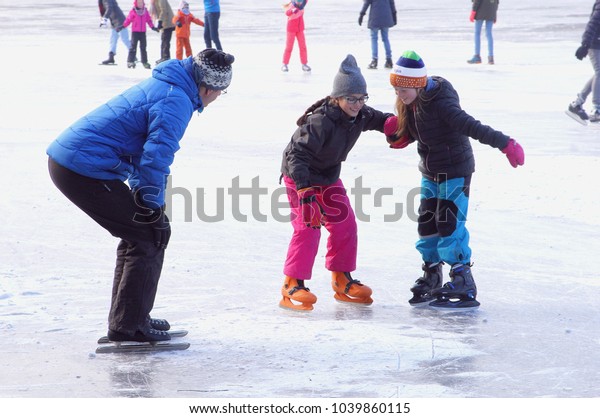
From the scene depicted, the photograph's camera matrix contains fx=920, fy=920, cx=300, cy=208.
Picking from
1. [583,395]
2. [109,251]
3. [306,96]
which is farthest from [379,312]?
[306,96]

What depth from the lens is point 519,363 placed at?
361 cm

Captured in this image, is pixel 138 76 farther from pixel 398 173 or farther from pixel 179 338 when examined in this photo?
A: pixel 179 338

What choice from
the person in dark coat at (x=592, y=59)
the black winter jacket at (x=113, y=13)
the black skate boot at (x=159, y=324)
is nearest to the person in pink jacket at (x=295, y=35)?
the black winter jacket at (x=113, y=13)

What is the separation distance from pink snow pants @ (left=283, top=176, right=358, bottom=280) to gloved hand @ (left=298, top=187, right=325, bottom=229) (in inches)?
1.2

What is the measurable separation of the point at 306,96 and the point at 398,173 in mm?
3761

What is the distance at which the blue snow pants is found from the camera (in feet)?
14.2

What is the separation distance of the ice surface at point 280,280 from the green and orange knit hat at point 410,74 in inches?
41.0

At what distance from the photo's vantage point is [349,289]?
14.5ft

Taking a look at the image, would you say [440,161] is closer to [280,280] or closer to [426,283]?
[426,283]

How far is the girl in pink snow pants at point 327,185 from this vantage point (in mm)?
4207

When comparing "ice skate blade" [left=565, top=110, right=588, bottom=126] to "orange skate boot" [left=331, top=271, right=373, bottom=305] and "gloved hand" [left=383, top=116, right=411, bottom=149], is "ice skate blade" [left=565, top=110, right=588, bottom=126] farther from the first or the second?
"orange skate boot" [left=331, top=271, right=373, bottom=305]

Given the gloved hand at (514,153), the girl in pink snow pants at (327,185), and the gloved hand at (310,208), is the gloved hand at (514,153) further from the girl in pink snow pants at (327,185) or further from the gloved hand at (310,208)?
the gloved hand at (310,208)

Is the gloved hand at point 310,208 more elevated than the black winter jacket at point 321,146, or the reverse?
the black winter jacket at point 321,146

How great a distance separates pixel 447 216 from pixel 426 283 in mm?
351
